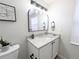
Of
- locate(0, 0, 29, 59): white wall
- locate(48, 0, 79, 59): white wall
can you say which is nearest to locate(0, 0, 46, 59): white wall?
locate(0, 0, 29, 59): white wall

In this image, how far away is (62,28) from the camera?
2.56 metres

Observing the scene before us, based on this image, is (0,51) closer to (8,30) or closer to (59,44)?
(8,30)

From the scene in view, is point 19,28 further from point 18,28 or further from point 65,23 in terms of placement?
point 65,23

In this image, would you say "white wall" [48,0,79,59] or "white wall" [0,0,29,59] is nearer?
"white wall" [0,0,29,59]

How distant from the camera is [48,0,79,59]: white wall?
2314 millimetres

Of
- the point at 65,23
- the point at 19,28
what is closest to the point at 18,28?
the point at 19,28

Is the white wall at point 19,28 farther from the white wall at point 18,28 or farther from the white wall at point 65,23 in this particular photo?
Result: the white wall at point 65,23

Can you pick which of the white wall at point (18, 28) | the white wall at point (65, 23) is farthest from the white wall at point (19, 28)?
the white wall at point (65, 23)

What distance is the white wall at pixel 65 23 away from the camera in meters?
2.31

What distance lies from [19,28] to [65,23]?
5.59 feet

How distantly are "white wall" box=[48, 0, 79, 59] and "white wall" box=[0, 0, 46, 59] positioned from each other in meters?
1.35

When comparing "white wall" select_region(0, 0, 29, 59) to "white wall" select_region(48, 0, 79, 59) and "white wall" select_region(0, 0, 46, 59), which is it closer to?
"white wall" select_region(0, 0, 46, 59)

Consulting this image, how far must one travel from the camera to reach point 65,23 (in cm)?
247

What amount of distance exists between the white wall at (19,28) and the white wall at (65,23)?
53.0 inches
